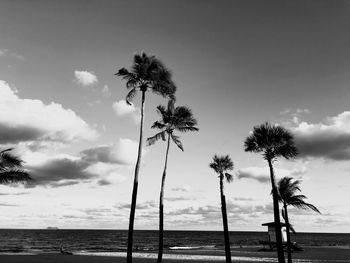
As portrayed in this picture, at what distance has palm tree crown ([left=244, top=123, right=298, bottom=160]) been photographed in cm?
2231

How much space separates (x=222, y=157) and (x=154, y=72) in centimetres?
A: 1025

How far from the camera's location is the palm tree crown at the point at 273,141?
2231 centimetres

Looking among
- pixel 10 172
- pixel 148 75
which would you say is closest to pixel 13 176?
pixel 10 172

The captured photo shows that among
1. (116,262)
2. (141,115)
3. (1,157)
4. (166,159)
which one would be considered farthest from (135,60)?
(116,262)

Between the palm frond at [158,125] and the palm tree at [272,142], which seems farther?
the palm frond at [158,125]

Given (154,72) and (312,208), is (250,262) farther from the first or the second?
(154,72)

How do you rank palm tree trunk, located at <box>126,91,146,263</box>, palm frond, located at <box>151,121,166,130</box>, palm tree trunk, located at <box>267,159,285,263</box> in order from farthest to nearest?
1. palm frond, located at <box>151,121,166,130</box>
2. palm tree trunk, located at <box>267,159,285,263</box>
3. palm tree trunk, located at <box>126,91,146,263</box>

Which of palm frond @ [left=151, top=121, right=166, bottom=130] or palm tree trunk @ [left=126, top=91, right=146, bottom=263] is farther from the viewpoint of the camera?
palm frond @ [left=151, top=121, right=166, bottom=130]

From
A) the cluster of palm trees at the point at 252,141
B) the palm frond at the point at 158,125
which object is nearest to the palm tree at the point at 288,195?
the cluster of palm trees at the point at 252,141

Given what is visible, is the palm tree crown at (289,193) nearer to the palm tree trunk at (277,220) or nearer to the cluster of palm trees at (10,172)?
the palm tree trunk at (277,220)

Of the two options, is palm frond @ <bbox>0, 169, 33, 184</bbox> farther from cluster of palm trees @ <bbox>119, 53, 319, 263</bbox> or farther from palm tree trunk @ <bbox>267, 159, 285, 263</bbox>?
palm tree trunk @ <bbox>267, 159, 285, 263</bbox>

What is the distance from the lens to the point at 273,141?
73.8 ft

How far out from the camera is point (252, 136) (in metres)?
23.1

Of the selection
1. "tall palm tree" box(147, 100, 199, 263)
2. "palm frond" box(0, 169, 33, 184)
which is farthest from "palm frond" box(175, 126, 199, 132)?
"palm frond" box(0, 169, 33, 184)
